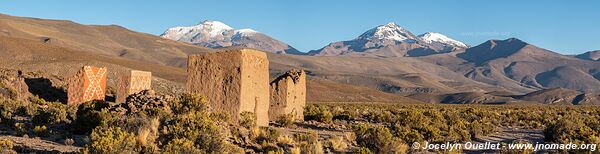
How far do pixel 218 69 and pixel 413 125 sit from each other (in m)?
6.95

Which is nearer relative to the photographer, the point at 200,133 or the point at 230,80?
the point at 200,133

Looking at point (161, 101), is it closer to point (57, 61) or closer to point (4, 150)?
point (4, 150)

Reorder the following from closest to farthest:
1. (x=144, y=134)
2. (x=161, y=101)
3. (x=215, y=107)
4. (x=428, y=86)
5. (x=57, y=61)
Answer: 1. (x=144, y=134)
2. (x=161, y=101)
3. (x=215, y=107)
4. (x=57, y=61)
5. (x=428, y=86)

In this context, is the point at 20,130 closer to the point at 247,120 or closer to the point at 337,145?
the point at 247,120

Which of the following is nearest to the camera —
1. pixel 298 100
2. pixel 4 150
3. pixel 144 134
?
pixel 4 150

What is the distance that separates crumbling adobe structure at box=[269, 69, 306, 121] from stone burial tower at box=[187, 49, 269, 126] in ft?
12.3

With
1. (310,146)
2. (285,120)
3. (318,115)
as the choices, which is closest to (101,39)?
(318,115)

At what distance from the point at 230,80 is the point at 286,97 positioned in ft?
18.7

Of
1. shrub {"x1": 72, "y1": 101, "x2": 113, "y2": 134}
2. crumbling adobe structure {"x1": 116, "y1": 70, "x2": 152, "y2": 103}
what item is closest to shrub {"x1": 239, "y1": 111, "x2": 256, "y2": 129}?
shrub {"x1": 72, "y1": 101, "x2": 113, "y2": 134}

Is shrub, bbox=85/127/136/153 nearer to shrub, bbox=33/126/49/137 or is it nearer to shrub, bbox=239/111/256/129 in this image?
shrub, bbox=33/126/49/137

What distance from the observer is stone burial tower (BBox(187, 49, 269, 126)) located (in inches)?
741

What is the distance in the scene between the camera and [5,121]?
1673 centimetres

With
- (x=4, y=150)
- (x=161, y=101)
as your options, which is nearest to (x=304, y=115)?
(x=161, y=101)

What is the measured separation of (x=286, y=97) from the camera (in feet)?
80.1
